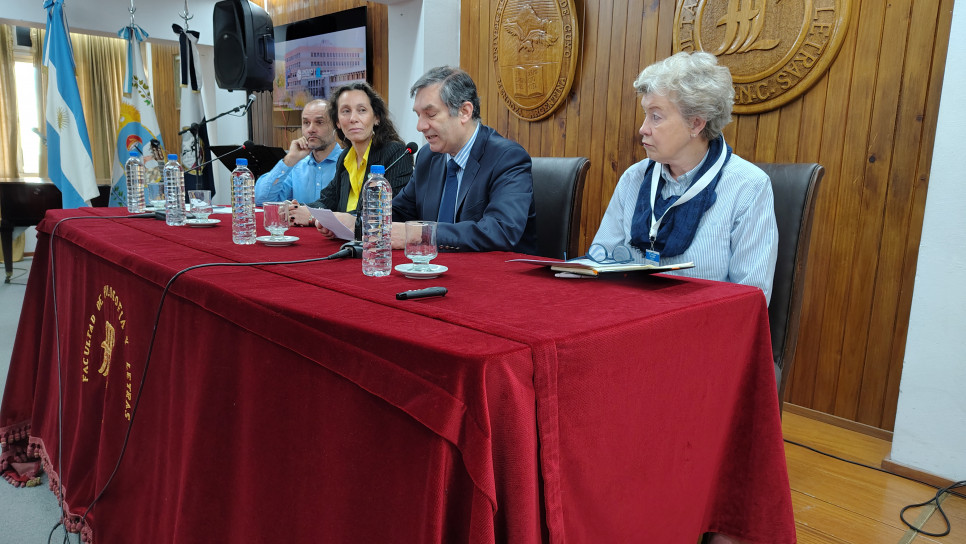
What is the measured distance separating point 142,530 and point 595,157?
2394 mm

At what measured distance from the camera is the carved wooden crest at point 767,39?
7.25 feet

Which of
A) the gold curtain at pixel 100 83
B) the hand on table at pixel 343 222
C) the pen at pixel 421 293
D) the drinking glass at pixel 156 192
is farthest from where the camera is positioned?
the gold curtain at pixel 100 83

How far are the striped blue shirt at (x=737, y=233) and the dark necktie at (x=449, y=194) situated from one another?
682mm

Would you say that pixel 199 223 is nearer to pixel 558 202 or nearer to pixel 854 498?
pixel 558 202

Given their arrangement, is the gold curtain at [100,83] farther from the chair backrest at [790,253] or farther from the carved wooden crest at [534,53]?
the chair backrest at [790,253]

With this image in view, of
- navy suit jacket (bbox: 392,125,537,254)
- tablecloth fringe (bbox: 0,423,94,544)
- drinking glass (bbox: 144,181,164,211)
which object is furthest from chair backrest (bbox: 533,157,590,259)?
tablecloth fringe (bbox: 0,423,94,544)

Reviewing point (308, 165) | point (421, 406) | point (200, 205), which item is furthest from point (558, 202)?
point (308, 165)

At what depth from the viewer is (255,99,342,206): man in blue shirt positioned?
3.10 meters

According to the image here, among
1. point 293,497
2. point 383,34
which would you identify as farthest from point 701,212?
point 383,34

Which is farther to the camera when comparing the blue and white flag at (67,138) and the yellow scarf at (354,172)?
the blue and white flag at (67,138)

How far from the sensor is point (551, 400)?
2.41 feet

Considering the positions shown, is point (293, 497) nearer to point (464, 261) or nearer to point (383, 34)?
point (464, 261)

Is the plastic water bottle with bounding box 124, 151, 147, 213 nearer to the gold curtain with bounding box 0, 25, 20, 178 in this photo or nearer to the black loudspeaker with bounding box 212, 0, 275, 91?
the black loudspeaker with bounding box 212, 0, 275, 91

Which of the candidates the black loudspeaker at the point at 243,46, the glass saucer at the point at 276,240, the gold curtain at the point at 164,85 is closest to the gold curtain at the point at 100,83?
the gold curtain at the point at 164,85
